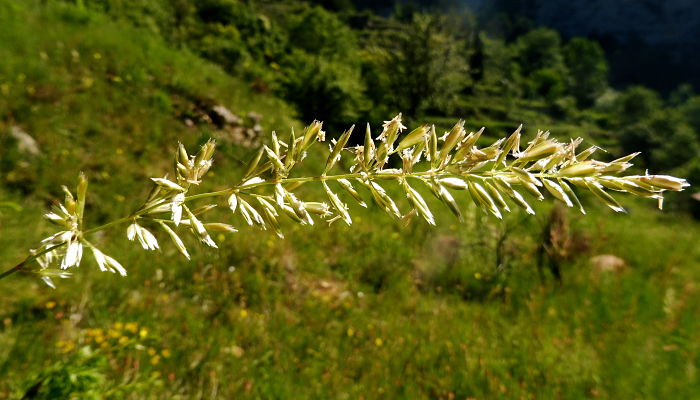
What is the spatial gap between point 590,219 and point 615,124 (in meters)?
60.1

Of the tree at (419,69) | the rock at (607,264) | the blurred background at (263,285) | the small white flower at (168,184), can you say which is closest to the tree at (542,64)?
the tree at (419,69)

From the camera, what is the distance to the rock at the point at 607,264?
7.04m

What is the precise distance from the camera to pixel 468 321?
5531 millimetres

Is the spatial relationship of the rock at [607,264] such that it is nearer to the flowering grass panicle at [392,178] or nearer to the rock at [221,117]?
the flowering grass panicle at [392,178]

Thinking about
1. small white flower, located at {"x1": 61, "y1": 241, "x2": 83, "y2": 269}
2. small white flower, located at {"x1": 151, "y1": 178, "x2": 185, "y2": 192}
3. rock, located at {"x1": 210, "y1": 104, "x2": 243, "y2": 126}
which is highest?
small white flower, located at {"x1": 151, "y1": 178, "x2": 185, "y2": 192}

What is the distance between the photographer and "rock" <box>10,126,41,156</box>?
6430 millimetres

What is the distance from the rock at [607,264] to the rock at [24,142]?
8.83 m

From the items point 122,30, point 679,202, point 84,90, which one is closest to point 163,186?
point 84,90

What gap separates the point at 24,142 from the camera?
6543 millimetres

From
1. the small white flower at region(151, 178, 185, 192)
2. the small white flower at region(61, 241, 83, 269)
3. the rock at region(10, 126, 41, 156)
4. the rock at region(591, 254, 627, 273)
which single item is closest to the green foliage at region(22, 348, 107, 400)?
the small white flower at region(61, 241, 83, 269)

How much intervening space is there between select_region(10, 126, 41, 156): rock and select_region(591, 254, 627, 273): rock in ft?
29.0

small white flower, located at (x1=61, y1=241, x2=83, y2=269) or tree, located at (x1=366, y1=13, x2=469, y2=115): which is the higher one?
tree, located at (x1=366, y1=13, x2=469, y2=115)

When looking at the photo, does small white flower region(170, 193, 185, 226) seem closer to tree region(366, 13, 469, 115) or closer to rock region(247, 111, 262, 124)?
rock region(247, 111, 262, 124)

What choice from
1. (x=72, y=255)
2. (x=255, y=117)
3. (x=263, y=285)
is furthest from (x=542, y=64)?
(x=72, y=255)
